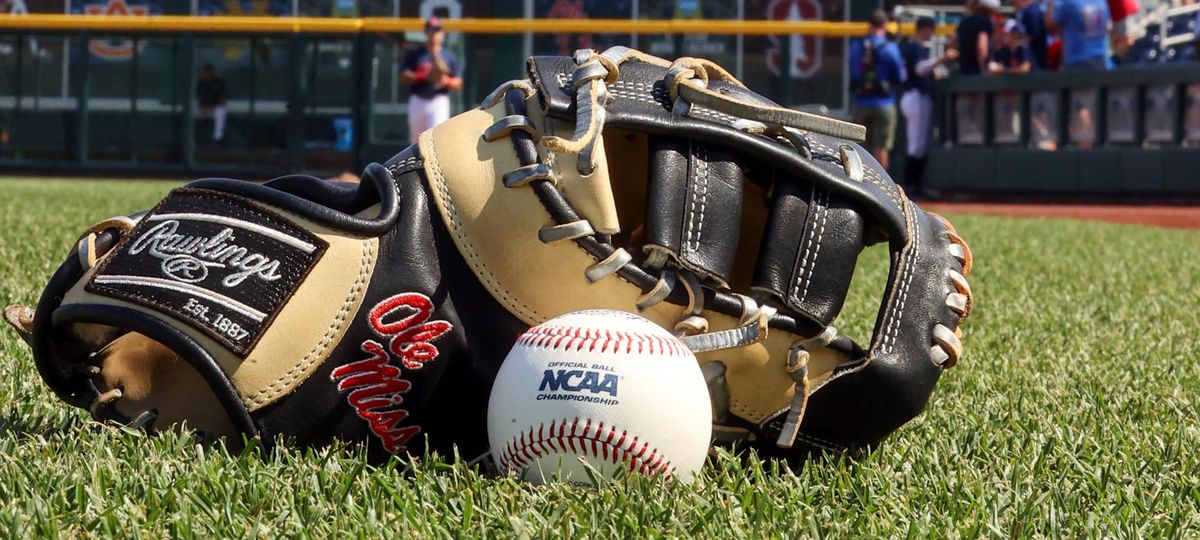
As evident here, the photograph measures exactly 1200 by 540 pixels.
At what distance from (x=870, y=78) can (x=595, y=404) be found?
37.6ft

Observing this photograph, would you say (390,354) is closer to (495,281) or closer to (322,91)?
(495,281)

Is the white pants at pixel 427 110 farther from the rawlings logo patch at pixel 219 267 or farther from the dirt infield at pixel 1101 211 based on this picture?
the rawlings logo patch at pixel 219 267

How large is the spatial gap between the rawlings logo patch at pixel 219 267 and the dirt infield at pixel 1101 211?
399 inches

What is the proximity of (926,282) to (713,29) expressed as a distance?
1383 cm

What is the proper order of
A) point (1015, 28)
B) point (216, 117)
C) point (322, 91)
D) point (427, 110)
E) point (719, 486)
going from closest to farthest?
point (719, 486), point (427, 110), point (1015, 28), point (322, 91), point (216, 117)

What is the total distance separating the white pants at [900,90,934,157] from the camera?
14.1m

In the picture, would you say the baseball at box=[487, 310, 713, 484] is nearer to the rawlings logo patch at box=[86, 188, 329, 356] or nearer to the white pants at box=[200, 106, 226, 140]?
the rawlings logo patch at box=[86, 188, 329, 356]

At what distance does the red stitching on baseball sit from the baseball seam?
11cm

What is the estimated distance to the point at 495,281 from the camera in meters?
2.13

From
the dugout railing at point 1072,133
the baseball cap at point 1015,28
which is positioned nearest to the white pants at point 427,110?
the dugout railing at point 1072,133

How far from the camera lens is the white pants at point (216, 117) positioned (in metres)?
16.2

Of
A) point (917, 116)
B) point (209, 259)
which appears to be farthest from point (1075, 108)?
point (209, 259)

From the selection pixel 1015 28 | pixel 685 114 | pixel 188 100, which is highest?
pixel 1015 28

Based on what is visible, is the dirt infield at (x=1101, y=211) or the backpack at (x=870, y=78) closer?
the dirt infield at (x=1101, y=211)
